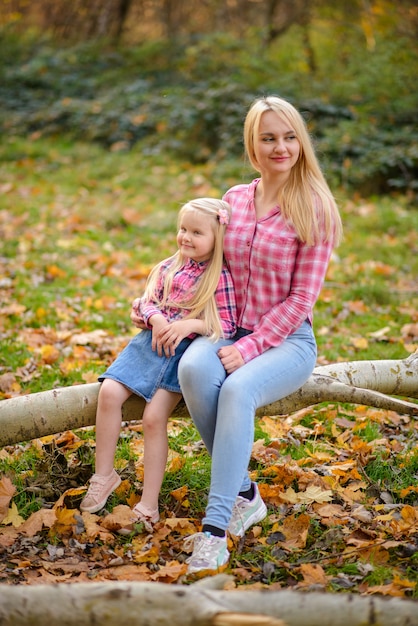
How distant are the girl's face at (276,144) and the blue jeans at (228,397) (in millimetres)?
785

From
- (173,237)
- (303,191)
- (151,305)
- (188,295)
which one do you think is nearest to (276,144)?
(303,191)

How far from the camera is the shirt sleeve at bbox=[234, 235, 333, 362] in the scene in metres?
2.73

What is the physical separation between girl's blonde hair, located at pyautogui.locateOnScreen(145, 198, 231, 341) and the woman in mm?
50

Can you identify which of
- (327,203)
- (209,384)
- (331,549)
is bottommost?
(331,549)

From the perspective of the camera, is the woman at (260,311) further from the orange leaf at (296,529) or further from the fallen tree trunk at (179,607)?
the fallen tree trunk at (179,607)

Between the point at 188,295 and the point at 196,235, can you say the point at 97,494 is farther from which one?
the point at 196,235

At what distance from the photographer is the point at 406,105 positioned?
32.9ft

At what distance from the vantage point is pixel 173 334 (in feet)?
9.02

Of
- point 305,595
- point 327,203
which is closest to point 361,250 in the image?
point 327,203

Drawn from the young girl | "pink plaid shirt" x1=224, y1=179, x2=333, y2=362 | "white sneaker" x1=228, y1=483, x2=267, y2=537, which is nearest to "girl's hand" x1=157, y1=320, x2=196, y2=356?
the young girl

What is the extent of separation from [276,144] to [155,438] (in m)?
1.36

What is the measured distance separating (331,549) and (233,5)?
15.2 m

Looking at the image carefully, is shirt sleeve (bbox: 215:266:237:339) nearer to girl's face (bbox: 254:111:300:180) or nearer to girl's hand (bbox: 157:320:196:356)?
girl's hand (bbox: 157:320:196:356)

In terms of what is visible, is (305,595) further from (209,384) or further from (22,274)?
(22,274)
